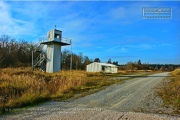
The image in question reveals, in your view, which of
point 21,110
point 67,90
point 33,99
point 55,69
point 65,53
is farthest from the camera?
point 65,53

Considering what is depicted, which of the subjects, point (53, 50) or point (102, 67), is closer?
point (53, 50)

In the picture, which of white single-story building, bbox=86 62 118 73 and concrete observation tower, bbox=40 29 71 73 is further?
white single-story building, bbox=86 62 118 73

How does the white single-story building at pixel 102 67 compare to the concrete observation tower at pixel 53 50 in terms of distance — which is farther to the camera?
the white single-story building at pixel 102 67

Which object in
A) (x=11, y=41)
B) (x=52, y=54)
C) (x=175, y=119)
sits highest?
(x=11, y=41)

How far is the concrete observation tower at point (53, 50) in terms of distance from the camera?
35188 millimetres

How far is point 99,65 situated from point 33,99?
5086cm

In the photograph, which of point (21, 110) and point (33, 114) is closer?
point (33, 114)

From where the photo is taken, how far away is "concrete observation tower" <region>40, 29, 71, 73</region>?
35.2 meters

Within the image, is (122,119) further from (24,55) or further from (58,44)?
(24,55)

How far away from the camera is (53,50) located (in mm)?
35531

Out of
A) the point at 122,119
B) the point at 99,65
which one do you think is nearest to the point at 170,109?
the point at 122,119

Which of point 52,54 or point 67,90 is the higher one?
point 52,54

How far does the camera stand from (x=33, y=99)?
853 centimetres

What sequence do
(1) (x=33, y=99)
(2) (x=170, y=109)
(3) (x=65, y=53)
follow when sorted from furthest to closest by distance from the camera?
(3) (x=65, y=53) → (1) (x=33, y=99) → (2) (x=170, y=109)
